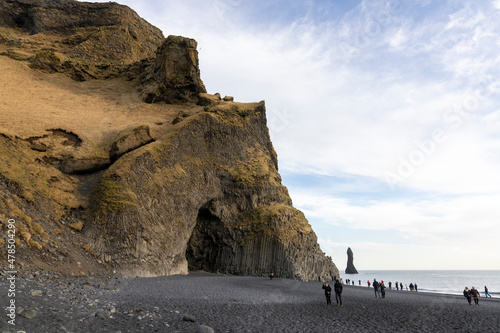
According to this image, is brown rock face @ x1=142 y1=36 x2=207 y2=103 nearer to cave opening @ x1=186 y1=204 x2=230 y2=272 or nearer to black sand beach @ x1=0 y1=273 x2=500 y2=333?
cave opening @ x1=186 y1=204 x2=230 y2=272

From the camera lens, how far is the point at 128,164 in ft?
108

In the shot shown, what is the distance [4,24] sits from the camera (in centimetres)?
7319

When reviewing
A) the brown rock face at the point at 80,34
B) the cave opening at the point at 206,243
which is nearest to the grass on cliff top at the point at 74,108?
the brown rock face at the point at 80,34

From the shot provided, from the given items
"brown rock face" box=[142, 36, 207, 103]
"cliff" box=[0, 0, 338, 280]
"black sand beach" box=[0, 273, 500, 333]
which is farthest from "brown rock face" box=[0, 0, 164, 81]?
"black sand beach" box=[0, 273, 500, 333]

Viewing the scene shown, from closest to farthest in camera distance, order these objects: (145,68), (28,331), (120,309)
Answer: (28,331)
(120,309)
(145,68)

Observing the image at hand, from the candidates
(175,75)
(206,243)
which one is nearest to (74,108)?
(175,75)

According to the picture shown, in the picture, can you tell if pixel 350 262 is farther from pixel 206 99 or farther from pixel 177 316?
pixel 177 316

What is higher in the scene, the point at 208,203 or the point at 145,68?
the point at 145,68

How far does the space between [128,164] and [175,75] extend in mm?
31358

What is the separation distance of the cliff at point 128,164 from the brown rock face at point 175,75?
200 millimetres

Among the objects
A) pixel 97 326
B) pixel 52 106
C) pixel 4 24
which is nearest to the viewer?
pixel 97 326

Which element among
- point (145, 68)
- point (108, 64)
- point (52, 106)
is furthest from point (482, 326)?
point (108, 64)

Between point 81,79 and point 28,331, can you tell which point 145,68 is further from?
point 28,331

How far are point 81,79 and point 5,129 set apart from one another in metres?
32.6
